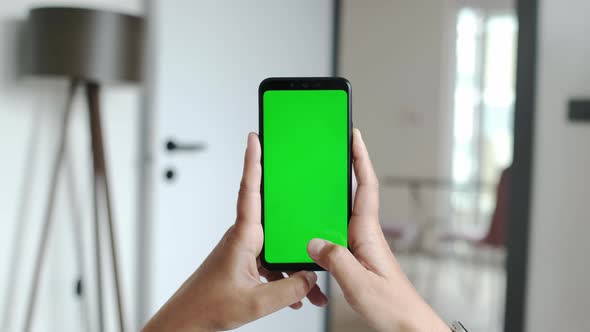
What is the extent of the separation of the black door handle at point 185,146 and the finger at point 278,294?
1.60 meters

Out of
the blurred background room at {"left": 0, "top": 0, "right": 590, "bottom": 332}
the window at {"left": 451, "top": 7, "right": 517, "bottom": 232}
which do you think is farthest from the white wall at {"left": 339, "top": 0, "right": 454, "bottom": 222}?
the blurred background room at {"left": 0, "top": 0, "right": 590, "bottom": 332}

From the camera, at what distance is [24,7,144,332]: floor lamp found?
1759mm

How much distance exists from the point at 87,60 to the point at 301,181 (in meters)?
1.34

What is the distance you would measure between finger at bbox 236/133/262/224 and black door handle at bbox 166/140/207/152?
160 centimetres

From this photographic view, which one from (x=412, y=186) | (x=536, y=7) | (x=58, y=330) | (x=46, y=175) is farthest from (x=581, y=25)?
(x=412, y=186)

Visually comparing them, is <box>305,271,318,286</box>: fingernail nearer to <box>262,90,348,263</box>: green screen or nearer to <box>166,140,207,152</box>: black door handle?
<box>262,90,348,263</box>: green screen

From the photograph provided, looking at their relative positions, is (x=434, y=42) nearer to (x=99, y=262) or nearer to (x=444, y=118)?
(x=444, y=118)

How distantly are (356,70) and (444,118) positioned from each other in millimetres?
767

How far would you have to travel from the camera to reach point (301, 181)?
0.61m

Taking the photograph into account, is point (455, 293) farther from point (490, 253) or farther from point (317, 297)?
point (317, 297)

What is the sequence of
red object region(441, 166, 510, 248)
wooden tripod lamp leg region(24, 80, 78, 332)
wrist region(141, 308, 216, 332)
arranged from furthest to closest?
red object region(441, 166, 510, 248), wooden tripod lamp leg region(24, 80, 78, 332), wrist region(141, 308, 216, 332)

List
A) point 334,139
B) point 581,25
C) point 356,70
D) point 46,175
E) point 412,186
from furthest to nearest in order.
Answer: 1. point 356,70
2. point 412,186
3. point 46,175
4. point 581,25
5. point 334,139

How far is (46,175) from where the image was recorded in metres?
2.04

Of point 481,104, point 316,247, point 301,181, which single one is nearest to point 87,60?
point 301,181
